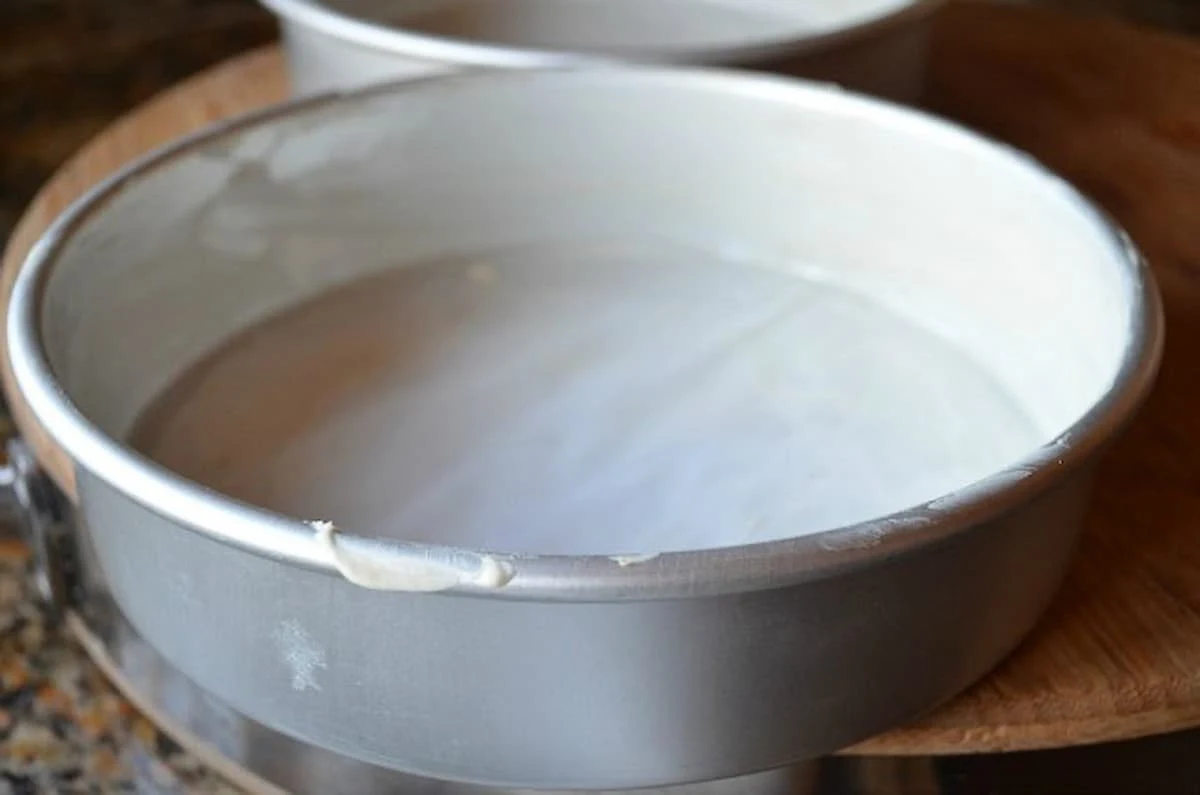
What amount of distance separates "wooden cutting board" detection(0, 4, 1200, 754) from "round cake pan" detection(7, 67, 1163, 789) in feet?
0.06

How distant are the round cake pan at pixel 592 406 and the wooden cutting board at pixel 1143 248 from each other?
19 millimetres

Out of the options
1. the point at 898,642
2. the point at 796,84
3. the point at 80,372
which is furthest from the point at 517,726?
the point at 796,84

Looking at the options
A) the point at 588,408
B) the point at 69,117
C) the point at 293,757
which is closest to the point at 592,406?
the point at 588,408

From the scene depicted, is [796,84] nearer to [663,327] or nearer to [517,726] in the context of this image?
[663,327]

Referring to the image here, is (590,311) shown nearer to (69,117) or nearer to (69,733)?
(69,733)

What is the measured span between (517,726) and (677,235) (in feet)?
1.15

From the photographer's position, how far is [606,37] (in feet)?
2.44

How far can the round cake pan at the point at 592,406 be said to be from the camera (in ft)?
1.06

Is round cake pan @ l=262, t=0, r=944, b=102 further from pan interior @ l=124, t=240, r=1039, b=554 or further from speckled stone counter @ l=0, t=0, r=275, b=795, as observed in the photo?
speckled stone counter @ l=0, t=0, r=275, b=795

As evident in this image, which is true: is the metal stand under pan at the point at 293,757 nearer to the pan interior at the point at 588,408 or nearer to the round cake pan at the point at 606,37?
the pan interior at the point at 588,408

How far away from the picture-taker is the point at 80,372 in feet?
1.58

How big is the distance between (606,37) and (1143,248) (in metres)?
0.29

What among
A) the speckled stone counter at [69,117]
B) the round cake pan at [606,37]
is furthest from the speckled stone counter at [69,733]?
the round cake pan at [606,37]

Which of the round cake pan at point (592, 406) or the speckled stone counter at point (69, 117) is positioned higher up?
the round cake pan at point (592, 406)
